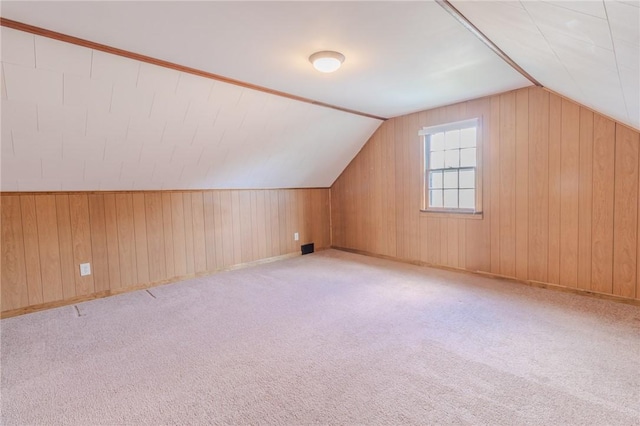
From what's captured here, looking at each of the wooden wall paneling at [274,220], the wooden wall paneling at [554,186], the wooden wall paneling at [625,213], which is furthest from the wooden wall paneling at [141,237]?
the wooden wall paneling at [625,213]

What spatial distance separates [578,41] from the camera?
1.47m

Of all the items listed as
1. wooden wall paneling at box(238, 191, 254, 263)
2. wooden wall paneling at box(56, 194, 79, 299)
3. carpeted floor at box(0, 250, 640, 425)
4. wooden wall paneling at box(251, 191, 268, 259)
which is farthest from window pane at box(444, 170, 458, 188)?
wooden wall paneling at box(56, 194, 79, 299)

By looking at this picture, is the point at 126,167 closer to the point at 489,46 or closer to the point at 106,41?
the point at 106,41

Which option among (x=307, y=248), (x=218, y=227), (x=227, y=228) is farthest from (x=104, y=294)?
(x=307, y=248)

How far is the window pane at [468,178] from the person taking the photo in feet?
12.2

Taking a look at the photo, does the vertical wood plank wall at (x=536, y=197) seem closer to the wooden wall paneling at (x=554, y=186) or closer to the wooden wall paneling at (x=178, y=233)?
the wooden wall paneling at (x=554, y=186)

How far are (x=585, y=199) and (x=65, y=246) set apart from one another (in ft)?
16.2

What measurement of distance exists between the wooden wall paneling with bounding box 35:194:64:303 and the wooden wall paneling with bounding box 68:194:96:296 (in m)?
0.13

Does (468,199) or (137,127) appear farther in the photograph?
(468,199)

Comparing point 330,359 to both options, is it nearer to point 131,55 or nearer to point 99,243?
point 131,55

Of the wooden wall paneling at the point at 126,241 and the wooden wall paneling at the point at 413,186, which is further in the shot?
the wooden wall paneling at the point at 413,186

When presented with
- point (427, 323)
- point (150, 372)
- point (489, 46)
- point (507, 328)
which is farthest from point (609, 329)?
point (150, 372)

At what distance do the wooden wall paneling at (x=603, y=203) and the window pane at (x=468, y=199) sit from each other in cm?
110

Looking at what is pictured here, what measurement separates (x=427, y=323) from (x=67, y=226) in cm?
341
